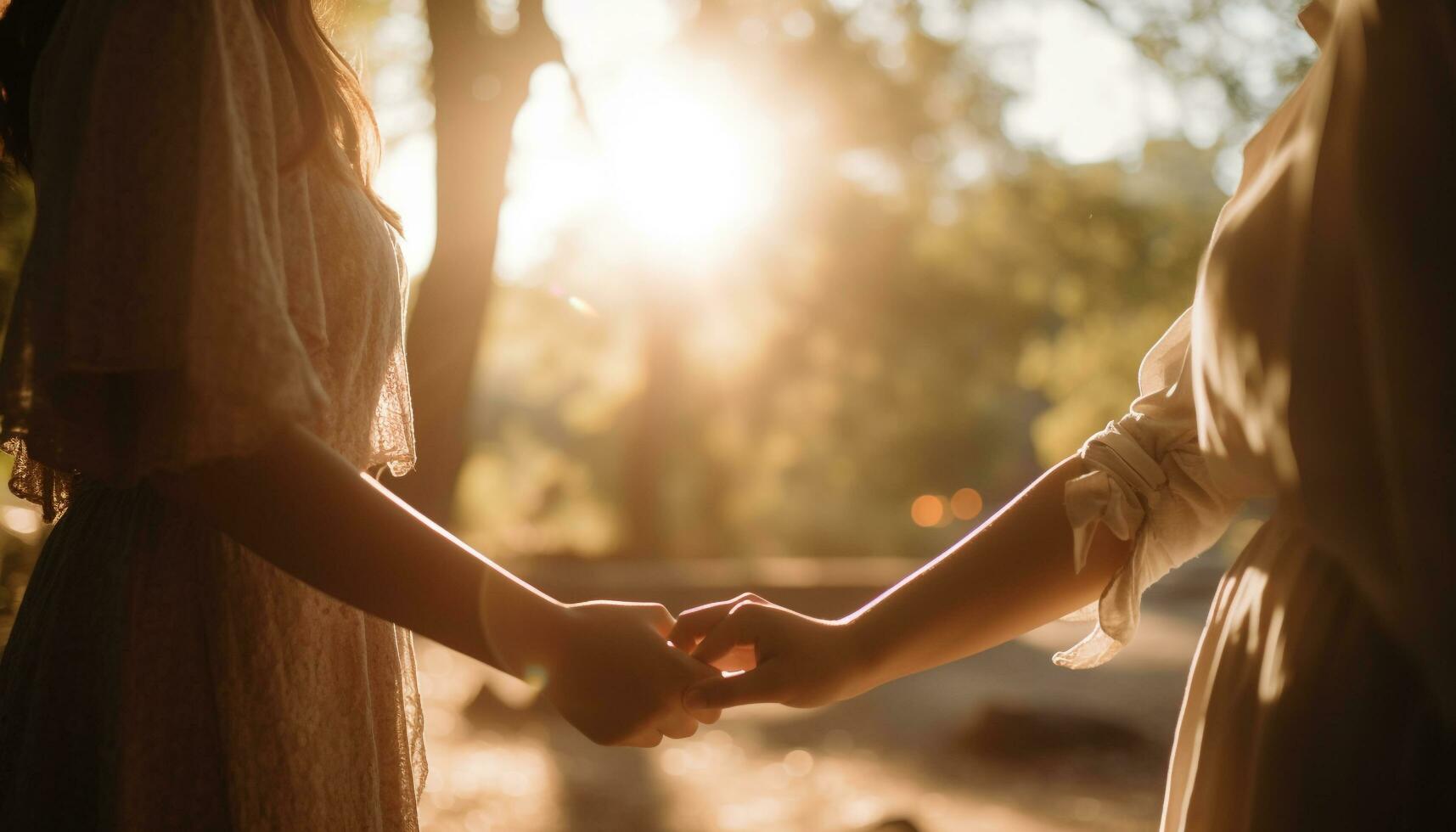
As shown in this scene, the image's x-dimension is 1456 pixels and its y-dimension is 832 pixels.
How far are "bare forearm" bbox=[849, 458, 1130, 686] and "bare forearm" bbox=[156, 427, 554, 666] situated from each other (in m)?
0.76

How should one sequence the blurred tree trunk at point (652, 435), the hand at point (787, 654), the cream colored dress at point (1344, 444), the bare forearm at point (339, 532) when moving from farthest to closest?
the blurred tree trunk at point (652, 435) → the hand at point (787, 654) → the bare forearm at point (339, 532) → the cream colored dress at point (1344, 444)

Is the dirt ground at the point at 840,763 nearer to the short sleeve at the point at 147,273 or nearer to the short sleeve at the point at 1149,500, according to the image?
the short sleeve at the point at 1149,500

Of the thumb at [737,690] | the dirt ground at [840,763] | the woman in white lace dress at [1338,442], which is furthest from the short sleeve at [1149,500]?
the dirt ground at [840,763]

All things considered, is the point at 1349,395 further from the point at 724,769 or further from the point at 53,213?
the point at 724,769

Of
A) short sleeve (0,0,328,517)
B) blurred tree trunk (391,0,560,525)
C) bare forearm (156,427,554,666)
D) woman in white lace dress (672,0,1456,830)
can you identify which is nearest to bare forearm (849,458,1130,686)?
woman in white lace dress (672,0,1456,830)

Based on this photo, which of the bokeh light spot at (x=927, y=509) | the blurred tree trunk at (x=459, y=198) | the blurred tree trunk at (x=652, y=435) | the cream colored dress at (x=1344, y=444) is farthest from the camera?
the bokeh light spot at (x=927, y=509)

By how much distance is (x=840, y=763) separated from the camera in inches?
261

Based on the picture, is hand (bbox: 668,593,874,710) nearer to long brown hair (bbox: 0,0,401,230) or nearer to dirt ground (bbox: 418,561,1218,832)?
long brown hair (bbox: 0,0,401,230)

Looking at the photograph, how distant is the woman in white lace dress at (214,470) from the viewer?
42.1 inches

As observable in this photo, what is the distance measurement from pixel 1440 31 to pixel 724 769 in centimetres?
616

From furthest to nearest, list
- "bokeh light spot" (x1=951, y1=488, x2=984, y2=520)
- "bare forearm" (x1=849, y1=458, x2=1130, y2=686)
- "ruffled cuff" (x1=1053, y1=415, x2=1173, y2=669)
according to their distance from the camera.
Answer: "bokeh light spot" (x1=951, y1=488, x2=984, y2=520)
"bare forearm" (x1=849, y1=458, x2=1130, y2=686)
"ruffled cuff" (x1=1053, y1=415, x2=1173, y2=669)

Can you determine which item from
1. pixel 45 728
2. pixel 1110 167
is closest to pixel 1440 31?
pixel 45 728

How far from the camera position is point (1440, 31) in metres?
1.05

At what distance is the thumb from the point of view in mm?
1542
